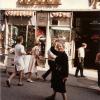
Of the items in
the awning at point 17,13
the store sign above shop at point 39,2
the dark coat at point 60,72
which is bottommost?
the dark coat at point 60,72

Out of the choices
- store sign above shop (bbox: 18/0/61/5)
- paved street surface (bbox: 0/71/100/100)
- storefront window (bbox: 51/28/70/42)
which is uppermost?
store sign above shop (bbox: 18/0/61/5)

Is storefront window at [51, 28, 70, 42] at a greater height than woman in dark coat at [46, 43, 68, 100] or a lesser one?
greater

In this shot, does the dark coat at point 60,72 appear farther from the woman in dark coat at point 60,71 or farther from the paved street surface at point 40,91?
the paved street surface at point 40,91

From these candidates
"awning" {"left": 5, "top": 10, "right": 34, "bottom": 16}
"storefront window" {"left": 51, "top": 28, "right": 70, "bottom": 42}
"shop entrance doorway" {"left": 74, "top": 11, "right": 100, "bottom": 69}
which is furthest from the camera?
"awning" {"left": 5, "top": 10, "right": 34, "bottom": 16}

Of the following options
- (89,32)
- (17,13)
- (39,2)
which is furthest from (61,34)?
(17,13)

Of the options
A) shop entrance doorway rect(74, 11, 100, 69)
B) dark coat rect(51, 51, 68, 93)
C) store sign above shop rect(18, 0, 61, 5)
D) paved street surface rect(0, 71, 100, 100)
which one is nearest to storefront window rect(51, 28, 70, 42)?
shop entrance doorway rect(74, 11, 100, 69)

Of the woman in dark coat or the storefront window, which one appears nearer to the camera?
the woman in dark coat

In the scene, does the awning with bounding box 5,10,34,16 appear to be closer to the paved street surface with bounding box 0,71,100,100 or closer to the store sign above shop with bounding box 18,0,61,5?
the store sign above shop with bounding box 18,0,61,5

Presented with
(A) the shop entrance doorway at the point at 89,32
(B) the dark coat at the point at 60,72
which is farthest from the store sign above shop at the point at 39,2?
(B) the dark coat at the point at 60,72

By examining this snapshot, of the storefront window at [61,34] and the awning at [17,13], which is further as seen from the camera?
the awning at [17,13]

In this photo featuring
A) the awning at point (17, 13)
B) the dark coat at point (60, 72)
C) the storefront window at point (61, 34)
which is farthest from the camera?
the awning at point (17, 13)

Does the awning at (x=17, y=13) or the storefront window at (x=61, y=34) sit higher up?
the awning at (x=17, y=13)

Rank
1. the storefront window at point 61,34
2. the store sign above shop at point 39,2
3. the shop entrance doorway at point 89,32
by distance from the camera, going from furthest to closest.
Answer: the store sign above shop at point 39,2 < the storefront window at point 61,34 < the shop entrance doorway at point 89,32

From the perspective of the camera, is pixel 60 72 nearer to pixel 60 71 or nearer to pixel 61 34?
pixel 60 71
